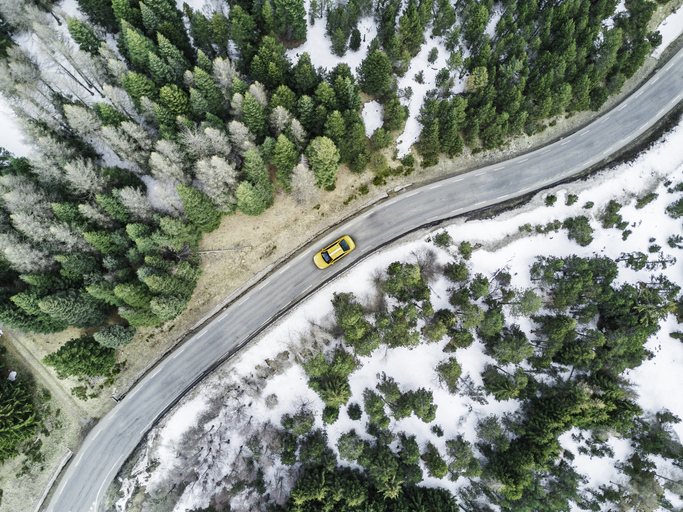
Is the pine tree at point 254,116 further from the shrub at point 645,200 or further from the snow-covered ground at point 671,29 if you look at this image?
the snow-covered ground at point 671,29

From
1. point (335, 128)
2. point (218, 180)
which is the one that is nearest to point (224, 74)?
point (218, 180)

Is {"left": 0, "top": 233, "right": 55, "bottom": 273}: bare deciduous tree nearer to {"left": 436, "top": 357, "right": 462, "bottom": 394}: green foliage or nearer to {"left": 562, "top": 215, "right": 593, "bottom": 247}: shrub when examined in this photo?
{"left": 436, "top": 357, "right": 462, "bottom": 394}: green foliage

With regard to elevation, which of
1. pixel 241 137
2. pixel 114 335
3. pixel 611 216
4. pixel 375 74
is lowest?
pixel 114 335

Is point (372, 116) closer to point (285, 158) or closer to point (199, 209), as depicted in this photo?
point (285, 158)

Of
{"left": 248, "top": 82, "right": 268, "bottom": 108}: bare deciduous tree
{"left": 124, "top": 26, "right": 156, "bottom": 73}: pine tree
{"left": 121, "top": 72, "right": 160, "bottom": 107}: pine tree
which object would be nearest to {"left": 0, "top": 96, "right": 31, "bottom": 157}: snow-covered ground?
{"left": 121, "top": 72, "right": 160, "bottom": 107}: pine tree

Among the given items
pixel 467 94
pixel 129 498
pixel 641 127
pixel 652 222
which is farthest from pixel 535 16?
pixel 129 498

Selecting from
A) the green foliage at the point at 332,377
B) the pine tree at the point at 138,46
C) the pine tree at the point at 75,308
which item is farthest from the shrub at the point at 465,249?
the pine tree at the point at 75,308
